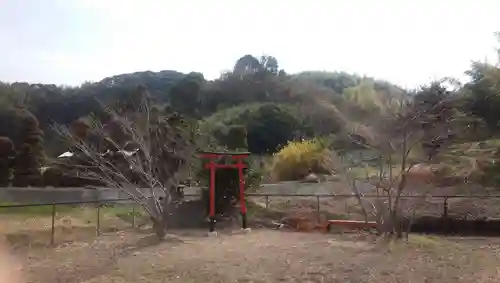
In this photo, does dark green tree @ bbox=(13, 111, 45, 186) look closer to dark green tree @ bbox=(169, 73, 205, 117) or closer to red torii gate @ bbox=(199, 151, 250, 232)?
red torii gate @ bbox=(199, 151, 250, 232)

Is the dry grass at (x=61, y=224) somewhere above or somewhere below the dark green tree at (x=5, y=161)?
below

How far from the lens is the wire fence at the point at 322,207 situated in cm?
1424

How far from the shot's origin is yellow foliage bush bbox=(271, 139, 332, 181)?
23.4 m

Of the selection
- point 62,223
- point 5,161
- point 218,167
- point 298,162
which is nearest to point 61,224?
point 62,223

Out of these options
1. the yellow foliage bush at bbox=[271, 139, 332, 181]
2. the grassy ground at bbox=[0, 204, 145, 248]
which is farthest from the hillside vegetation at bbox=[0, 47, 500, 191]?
the grassy ground at bbox=[0, 204, 145, 248]

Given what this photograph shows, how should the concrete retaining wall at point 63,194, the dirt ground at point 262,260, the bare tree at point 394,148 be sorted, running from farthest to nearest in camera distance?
the concrete retaining wall at point 63,194, the bare tree at point 394,148, the dirt ground at point 262,260

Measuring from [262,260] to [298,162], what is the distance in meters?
15.1

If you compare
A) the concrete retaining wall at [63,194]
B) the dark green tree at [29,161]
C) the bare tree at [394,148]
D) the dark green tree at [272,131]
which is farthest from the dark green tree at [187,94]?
the bare tree at [394,148]

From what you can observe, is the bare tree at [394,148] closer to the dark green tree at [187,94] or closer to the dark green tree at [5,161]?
the dark green tree at [5,161]

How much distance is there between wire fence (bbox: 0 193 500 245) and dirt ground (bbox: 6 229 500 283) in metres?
2.59

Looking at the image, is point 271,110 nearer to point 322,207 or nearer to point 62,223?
point 322,207

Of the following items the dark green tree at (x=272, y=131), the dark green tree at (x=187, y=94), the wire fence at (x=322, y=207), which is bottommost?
the wire fence at (x=322, y=207)

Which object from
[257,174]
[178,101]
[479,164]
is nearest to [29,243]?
[257,174]

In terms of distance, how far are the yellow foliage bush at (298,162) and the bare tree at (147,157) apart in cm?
770
